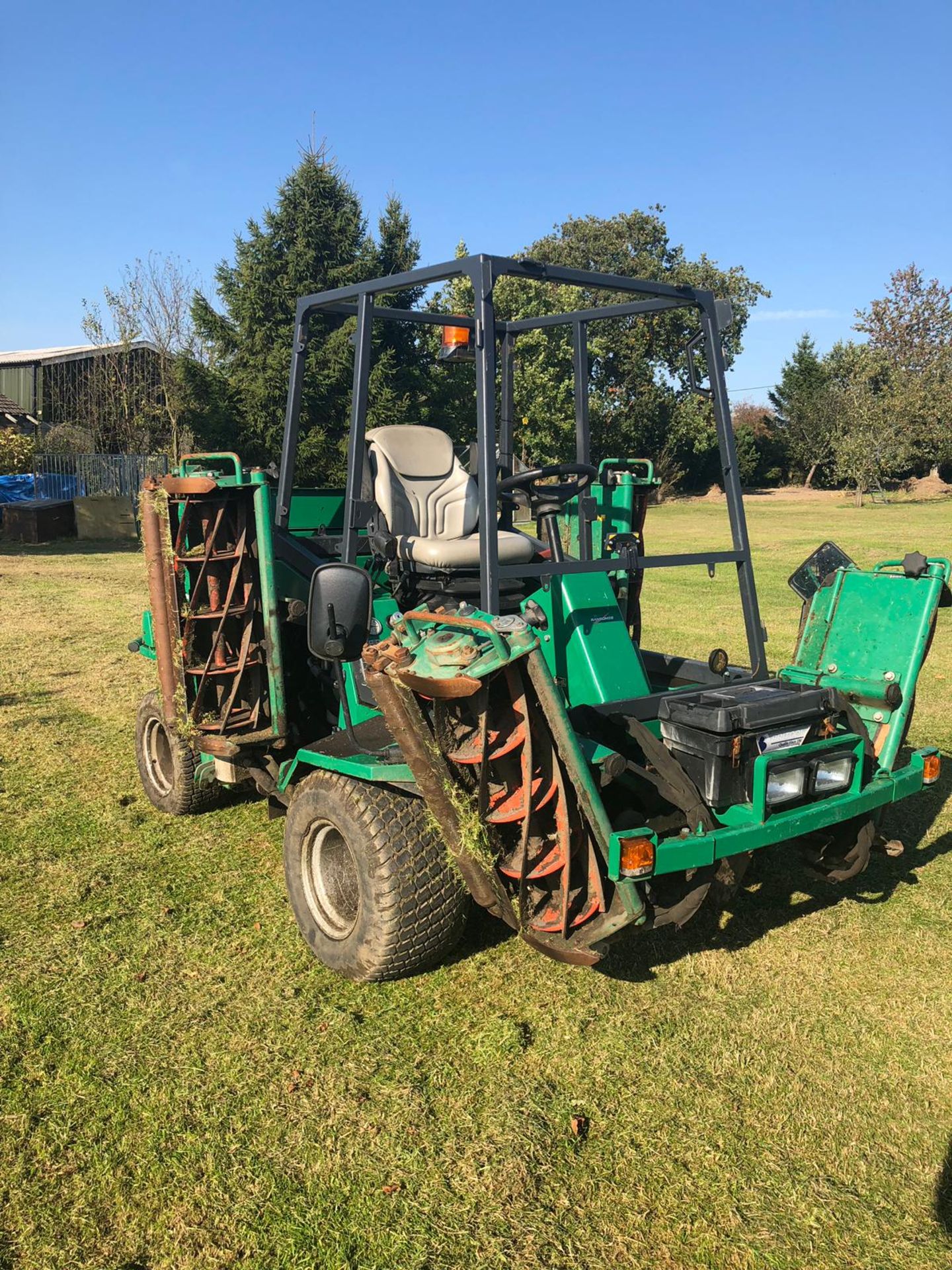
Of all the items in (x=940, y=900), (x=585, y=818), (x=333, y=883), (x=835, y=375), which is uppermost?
(x=835, y=375)

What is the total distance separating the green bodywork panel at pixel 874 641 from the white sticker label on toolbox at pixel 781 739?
46cm

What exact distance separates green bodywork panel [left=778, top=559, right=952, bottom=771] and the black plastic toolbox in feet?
1.25

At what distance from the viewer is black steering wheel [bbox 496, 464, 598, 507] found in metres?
3.97

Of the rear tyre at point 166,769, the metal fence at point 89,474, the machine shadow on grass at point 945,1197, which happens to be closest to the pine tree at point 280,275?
the metal fence at point 89,474

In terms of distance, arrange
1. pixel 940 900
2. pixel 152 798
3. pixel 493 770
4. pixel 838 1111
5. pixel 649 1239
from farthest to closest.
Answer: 1. pixel 152 798
2. pixel 940 900
3. pixel 493 770
4. pixel 838 1111
5. pixel 649 1239

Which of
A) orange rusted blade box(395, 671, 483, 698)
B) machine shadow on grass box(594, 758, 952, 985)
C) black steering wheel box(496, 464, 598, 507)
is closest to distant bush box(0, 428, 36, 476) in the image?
black steering wheel box(496, 464, 598, 507)

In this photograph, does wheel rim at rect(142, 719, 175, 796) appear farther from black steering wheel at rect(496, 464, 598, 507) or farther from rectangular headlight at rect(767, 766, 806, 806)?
rectangular headlight at rect(767, 766, 806, 806)

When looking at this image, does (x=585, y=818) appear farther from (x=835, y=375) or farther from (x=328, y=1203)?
(x=835, y=375)

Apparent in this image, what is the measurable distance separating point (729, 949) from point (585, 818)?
1.26 metres

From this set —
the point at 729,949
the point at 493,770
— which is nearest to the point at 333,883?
the point at 493,770

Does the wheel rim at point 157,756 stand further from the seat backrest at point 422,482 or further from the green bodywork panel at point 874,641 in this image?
the green bodywork panel at point 874,641

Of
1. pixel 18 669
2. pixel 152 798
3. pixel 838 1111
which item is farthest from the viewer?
pixel 18 669

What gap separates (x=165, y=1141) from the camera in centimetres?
270

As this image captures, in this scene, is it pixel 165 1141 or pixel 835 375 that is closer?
pixel 165 1141
